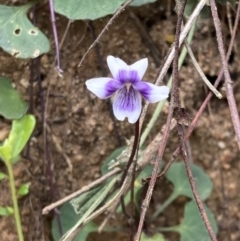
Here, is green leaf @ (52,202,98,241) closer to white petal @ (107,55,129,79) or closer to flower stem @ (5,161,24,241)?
flower stem @ (5,161,24,241)

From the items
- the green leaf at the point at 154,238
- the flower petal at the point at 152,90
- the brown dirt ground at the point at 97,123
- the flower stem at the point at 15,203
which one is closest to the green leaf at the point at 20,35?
the brown dirt ground at the point at 97,123

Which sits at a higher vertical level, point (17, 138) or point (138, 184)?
point (17, 138)

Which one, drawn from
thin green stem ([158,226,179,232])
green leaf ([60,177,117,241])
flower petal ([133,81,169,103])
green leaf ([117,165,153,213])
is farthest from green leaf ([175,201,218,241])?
flower petal ([133,81,169,103])

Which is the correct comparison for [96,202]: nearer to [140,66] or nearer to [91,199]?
[91,199]

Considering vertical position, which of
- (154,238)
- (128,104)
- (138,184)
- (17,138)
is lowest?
(154,238)

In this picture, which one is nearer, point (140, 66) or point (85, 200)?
point (140, 66)

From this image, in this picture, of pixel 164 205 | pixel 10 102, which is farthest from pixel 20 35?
pixel 164 205

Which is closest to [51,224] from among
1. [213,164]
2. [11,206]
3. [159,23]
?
[11,206]

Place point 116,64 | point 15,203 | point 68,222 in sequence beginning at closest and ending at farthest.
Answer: point 116,64 < point 15,203 < point 68,222
